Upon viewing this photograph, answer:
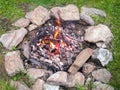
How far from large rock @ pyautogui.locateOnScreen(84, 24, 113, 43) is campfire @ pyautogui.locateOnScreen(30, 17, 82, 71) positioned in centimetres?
21

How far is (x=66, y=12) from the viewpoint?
769cm

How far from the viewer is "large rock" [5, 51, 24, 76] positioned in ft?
22.0

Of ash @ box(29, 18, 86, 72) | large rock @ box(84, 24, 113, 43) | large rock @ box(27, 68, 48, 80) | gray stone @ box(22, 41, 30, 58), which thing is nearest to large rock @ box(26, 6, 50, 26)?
ash @ box(29, 18, 86, 72)

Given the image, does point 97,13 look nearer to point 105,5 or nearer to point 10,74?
point 105,5

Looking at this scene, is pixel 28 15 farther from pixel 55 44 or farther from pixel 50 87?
pixel 50 87

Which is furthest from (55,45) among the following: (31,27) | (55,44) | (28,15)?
(28,15)

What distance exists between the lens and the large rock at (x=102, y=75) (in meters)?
6.71

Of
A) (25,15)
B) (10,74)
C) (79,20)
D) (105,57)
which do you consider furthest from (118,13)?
(10,74)

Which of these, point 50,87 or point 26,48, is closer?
point 50,87

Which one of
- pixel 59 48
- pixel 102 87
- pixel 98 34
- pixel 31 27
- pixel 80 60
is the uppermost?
pixel 31 27

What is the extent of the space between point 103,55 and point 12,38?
179 cm

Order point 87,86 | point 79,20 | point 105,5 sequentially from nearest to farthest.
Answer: point 87,86
point 79,20
point 105,5

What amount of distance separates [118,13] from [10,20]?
230 cm

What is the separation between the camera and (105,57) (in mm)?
6938
